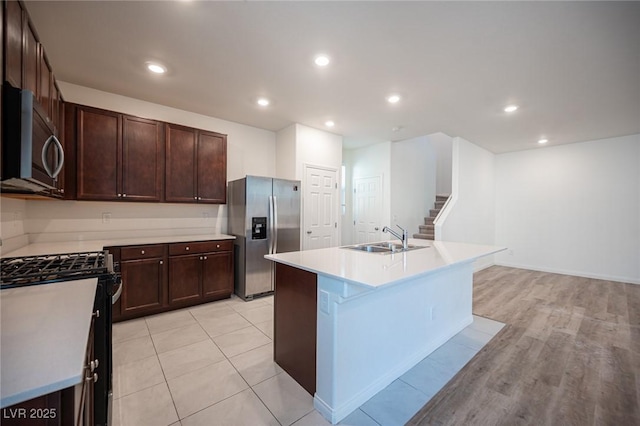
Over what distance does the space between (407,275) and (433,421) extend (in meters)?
0.96

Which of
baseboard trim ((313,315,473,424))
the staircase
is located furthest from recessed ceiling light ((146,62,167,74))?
the staircase

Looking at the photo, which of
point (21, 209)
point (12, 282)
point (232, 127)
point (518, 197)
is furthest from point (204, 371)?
point (518, 197)

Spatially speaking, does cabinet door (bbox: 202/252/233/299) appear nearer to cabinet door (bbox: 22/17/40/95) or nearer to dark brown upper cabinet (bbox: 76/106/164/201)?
dark brown upper cabinet (bbox: 76/106/164/201)

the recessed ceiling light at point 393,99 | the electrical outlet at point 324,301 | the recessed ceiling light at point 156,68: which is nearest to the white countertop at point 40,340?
the electrical outlet at point 324,301

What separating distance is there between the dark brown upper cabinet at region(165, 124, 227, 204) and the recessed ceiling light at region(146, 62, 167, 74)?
79cm

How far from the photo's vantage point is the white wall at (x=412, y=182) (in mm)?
5656

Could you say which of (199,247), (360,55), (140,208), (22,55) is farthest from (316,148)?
(22,55)

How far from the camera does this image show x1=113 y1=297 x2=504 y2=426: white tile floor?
1.66 m

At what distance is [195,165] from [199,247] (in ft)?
3.78

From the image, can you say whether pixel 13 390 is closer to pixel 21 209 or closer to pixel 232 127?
pixel 21 209

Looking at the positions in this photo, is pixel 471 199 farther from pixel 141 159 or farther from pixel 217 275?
pixel 141 159

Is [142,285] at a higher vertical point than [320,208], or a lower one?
lower

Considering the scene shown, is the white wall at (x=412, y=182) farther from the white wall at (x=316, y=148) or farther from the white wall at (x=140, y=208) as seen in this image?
the white wall at (x=140, y=208)

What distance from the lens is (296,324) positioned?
6.48 feet
